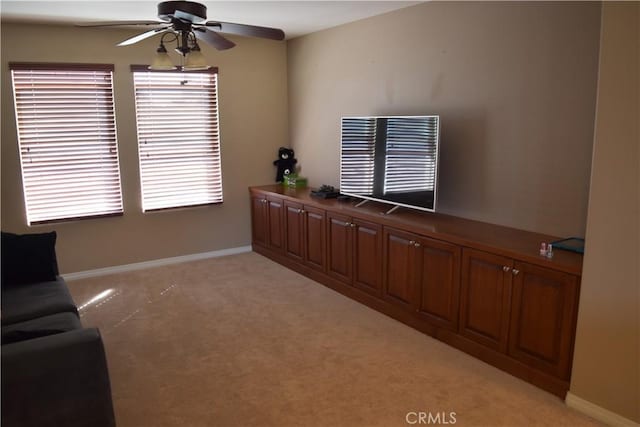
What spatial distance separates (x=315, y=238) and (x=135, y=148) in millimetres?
2107

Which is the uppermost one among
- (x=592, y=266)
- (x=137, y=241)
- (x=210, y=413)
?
(x=592, y=266)

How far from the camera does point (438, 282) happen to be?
11.0 feet

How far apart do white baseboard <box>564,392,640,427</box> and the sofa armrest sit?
236 cm

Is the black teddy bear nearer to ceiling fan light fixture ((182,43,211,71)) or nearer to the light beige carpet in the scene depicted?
the light beige carpet

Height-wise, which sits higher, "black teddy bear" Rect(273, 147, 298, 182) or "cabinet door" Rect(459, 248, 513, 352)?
"black teddy bear" Rect(273, 147, 298, 182)

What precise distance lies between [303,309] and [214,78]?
2812 millimetres

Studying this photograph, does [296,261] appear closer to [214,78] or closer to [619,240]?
[214,78]

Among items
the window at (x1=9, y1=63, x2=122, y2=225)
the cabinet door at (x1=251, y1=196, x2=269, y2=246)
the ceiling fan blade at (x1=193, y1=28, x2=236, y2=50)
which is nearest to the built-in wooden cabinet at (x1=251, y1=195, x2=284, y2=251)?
the cabinet door at (x1=251, y1=196, x2=269, y2=246)

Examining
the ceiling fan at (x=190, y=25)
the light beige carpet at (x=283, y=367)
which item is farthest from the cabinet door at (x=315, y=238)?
the ceiling fan at (x=190, y=25)

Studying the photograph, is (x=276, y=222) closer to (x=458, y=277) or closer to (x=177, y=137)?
(x=177, y=137)

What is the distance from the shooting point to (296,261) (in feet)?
16.2

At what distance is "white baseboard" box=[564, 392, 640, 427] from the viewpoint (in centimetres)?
243

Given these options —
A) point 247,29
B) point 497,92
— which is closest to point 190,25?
point 247,29

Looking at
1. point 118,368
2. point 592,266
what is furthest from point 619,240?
point 118,368
